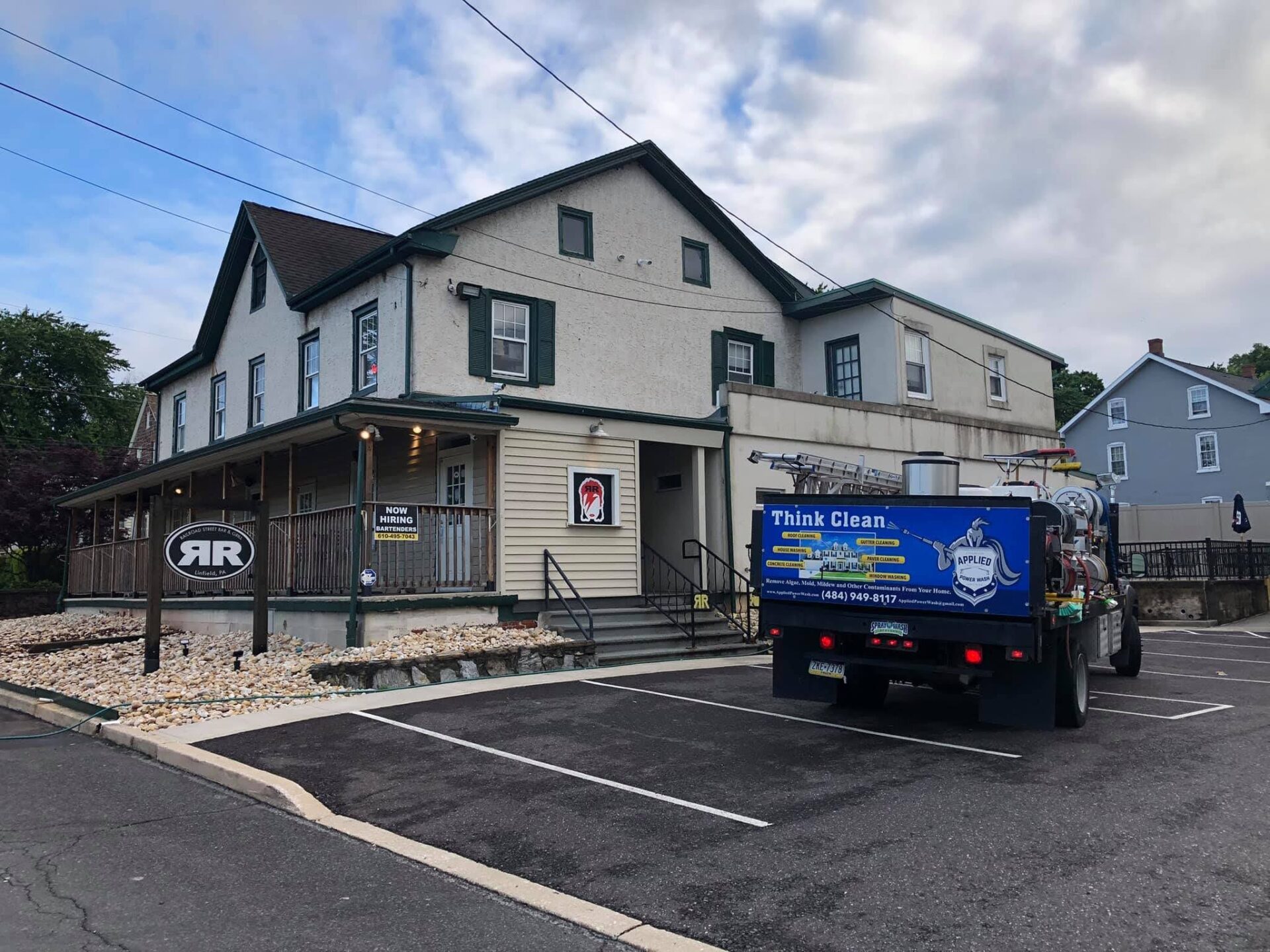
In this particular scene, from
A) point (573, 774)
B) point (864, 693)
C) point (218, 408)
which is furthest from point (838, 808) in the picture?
point (218, 408)

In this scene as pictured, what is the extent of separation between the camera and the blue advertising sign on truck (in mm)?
7969

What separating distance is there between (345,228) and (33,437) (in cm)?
2569

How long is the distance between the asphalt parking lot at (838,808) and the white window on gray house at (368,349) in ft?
27.7

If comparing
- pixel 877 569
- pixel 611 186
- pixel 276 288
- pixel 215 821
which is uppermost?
pixel 611 186

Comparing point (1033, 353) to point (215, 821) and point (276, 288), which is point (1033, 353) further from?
point (215, 821)

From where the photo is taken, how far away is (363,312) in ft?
60.1

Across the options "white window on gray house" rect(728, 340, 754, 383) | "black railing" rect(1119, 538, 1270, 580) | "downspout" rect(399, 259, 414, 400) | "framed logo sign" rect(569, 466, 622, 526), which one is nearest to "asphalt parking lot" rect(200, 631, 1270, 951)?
"framed logo sign" rect(569, 466, 622, 526)

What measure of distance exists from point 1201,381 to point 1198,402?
2.72ft

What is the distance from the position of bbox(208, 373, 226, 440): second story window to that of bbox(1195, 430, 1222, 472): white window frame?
35.0 metres

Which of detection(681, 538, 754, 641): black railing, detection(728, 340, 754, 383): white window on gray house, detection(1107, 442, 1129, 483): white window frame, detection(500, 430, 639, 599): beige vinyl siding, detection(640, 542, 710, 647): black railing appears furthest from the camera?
detection(1107, 442, 1129, 483): white window frame

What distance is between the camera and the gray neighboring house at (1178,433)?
1446 inches

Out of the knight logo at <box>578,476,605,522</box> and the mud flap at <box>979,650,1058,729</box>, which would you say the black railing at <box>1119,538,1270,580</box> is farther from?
the mud flap at <box>979,650,1058,729</box>

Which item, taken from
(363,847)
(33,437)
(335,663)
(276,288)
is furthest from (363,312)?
(33,437)

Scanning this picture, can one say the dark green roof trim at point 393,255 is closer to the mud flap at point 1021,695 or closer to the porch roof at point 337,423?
the porch roof at point 337,423
